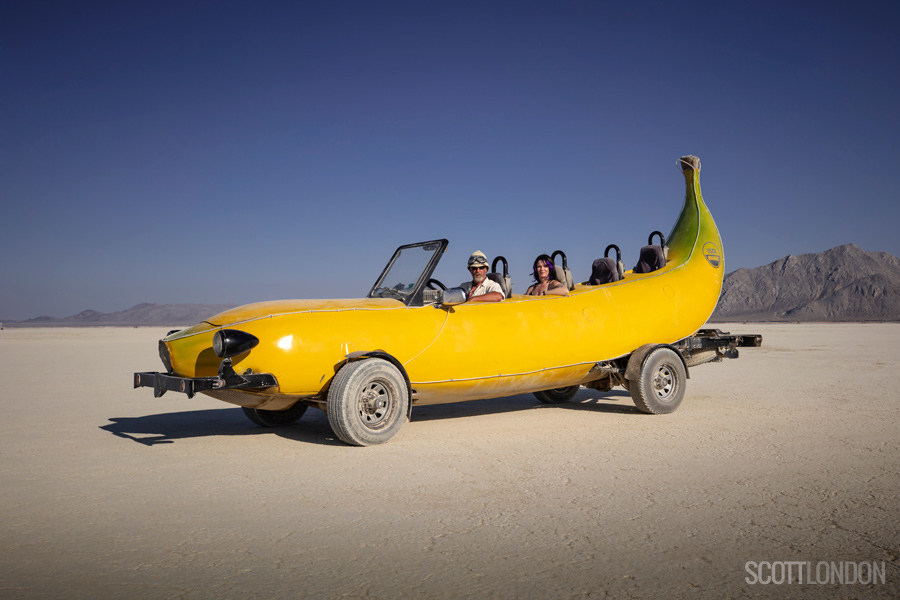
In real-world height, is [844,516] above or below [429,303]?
below

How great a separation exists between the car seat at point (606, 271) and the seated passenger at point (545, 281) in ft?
2.40

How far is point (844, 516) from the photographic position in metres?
3.96

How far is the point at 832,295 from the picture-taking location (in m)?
173

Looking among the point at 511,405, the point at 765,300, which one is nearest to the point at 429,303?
the point at 511,405

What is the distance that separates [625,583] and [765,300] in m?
212

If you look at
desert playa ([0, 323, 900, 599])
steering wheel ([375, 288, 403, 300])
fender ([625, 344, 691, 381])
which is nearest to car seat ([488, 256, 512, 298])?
steering wheel ([375, 288, 403, 300])

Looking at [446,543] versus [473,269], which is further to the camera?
[473,269]

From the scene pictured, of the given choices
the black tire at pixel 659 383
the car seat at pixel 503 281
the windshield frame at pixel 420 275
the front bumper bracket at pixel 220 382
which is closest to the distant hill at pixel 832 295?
the black tire at pixel 659 383

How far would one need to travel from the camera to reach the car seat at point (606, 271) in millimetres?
8516

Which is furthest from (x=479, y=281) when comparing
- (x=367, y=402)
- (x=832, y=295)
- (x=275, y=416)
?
(x=832, y=295)

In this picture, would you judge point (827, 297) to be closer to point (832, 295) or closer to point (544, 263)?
point (832, 295)

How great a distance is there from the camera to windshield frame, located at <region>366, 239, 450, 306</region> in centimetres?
680

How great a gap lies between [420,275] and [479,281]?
2.97ft

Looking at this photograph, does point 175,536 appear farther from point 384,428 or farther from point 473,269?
point 473,269
